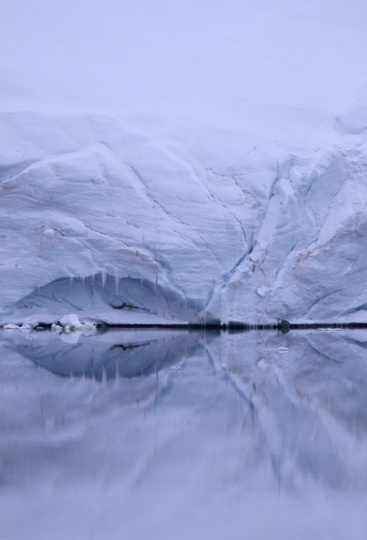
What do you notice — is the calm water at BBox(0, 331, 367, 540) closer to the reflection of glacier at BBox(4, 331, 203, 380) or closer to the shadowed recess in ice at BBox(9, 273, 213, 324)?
the reflection of glacier at BBox(4, 331, 203, 380)

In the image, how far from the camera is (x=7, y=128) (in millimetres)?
14109

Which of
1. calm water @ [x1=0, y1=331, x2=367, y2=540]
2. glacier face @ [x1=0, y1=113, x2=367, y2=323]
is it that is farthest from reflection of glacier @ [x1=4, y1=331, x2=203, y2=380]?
glacier face @ [x1=0, y1=113, x2=367, y2=323]

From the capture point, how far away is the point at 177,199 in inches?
538


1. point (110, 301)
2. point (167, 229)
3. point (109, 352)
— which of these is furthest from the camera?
point (110, 301)

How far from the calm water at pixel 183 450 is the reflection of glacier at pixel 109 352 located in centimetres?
7

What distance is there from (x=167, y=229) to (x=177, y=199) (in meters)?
0.55

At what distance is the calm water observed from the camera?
11.1 ft

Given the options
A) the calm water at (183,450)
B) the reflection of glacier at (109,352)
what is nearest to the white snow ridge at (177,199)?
the reflection of glacier at (109,352)

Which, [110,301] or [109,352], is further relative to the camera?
[110,301]

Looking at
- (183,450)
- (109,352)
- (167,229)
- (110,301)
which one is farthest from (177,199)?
(183,450)

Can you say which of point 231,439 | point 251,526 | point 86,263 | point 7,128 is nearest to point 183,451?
point 231,439

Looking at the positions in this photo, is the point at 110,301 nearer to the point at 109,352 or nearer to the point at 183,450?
the point at 109,352

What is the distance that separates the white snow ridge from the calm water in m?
4.51

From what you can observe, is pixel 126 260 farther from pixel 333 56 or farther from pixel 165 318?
pixel 333 56
